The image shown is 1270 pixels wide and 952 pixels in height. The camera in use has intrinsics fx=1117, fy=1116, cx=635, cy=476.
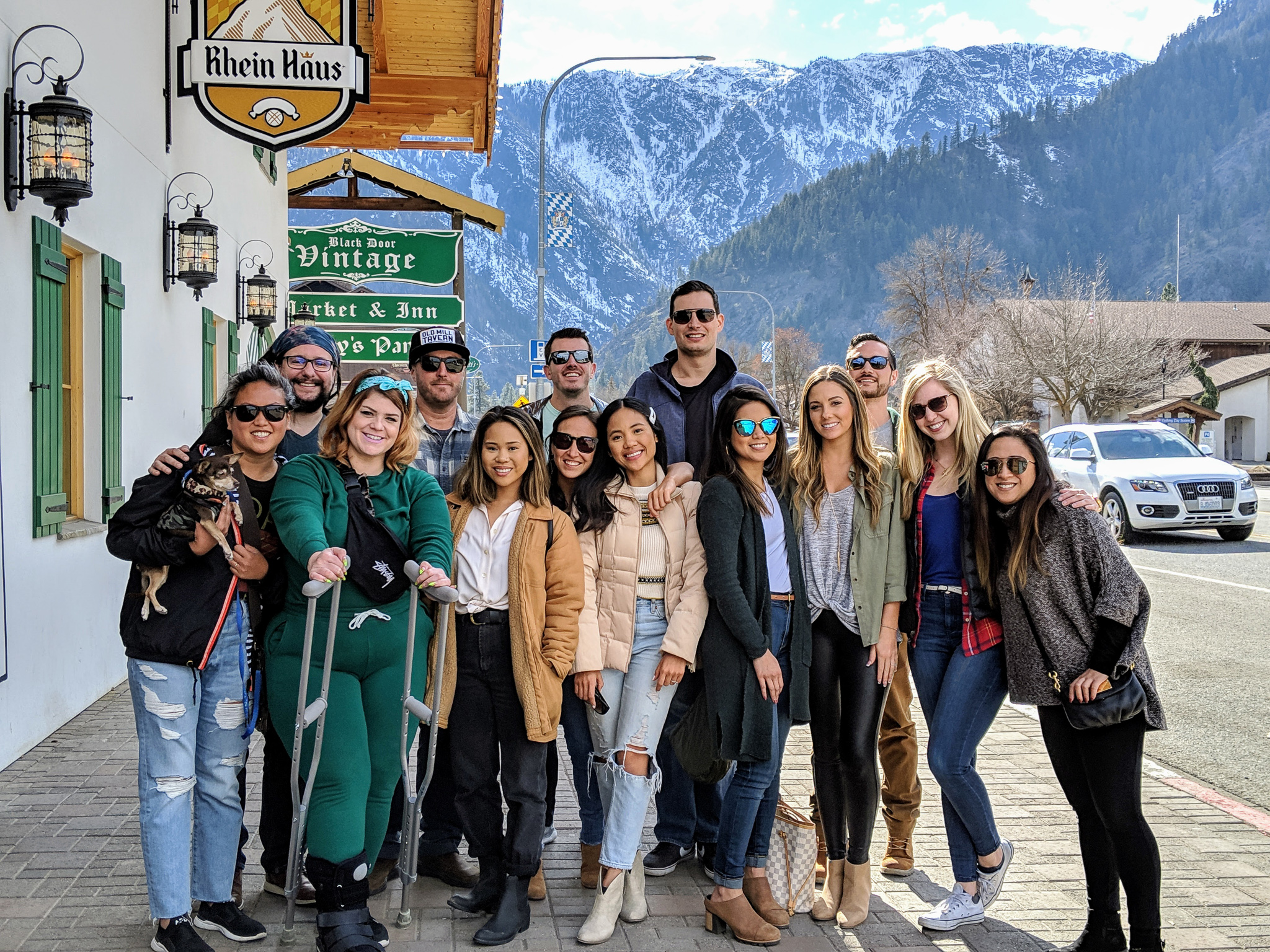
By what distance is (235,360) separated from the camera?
11.7m

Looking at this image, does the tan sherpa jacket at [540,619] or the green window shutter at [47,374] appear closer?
the tan sherpa jacket at [540,619]

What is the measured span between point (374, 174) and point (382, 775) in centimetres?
1472

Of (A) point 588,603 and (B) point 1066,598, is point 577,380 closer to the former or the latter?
(A) point 588,603

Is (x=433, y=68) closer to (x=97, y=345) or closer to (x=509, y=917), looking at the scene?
(x=97, y=345)

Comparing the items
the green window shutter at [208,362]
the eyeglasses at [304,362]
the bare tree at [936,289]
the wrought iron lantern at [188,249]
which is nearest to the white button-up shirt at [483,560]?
the eyeglasses at [304,362]

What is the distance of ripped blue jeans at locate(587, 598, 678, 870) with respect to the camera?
3846mm

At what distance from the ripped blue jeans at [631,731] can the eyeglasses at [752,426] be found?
683mm

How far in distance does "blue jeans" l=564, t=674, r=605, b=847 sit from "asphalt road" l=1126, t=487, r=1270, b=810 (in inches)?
131

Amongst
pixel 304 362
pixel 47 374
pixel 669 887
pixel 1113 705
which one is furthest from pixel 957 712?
pixel 47 374

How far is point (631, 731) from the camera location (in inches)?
155

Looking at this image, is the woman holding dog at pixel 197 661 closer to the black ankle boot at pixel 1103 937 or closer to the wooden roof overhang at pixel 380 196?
the black ankle boot at pixel 1103 937

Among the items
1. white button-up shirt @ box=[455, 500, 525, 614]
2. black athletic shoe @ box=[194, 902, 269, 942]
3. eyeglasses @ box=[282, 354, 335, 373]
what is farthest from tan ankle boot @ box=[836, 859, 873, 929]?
eyeglasses @ box=[282, 354, 335, 373]

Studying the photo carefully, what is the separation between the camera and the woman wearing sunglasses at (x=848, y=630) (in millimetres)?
3959

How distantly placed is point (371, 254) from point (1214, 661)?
10610 millimetres
